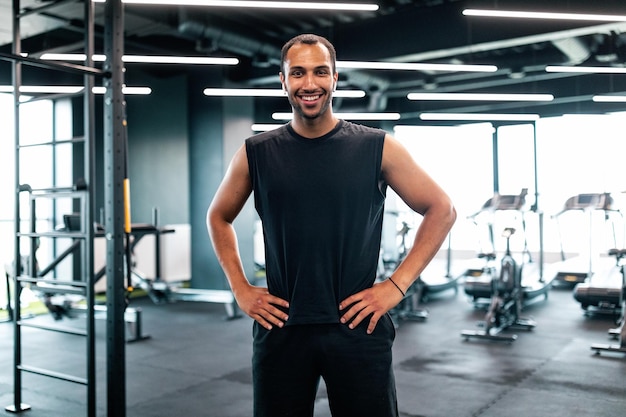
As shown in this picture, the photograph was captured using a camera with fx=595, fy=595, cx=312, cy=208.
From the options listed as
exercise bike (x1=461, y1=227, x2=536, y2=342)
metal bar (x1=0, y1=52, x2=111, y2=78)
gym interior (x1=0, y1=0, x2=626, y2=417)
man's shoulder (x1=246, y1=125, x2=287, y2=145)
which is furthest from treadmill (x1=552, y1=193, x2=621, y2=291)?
man's shoulder (x1=246, y1=125, x2=287, y2=145)

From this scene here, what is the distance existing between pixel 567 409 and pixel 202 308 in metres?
4.96

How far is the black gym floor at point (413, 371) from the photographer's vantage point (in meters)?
3.69

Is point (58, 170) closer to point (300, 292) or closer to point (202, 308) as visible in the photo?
point (202, 308)

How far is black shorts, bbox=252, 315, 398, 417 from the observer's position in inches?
55.2

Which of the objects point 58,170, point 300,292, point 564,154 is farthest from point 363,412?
point 564,154

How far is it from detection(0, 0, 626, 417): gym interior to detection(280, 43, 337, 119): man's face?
1944mm

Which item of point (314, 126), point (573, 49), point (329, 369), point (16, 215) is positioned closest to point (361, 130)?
point (314, 126)

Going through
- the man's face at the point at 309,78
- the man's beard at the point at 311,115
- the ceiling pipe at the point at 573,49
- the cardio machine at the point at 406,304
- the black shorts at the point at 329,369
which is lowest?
the cardio machine at the point at 406,304

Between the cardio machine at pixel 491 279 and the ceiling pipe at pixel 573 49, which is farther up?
the ceiling pipe at pixel 573 49

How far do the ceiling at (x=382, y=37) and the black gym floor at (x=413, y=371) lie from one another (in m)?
2.94

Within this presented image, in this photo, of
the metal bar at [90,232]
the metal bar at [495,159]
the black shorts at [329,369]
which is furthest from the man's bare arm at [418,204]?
the metal bar at [495,159]

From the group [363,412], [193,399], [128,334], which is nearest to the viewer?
[363,412]

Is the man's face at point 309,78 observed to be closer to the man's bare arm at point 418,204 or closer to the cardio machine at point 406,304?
the man's bare arm at point 418,204

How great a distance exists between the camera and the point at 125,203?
3.25 m
